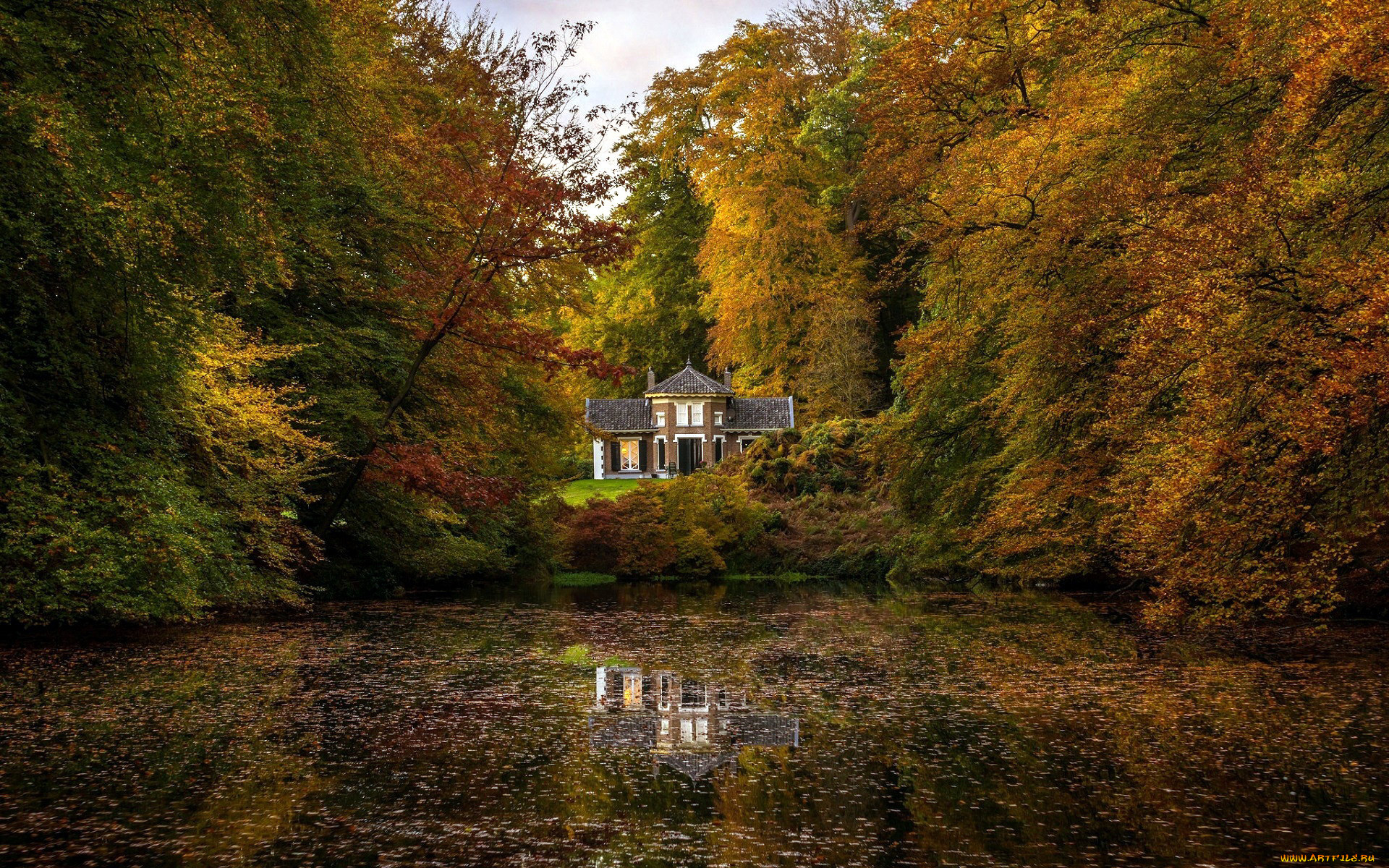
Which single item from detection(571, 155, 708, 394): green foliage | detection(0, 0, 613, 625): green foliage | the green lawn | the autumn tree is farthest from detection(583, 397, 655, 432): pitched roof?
detection(0, 0, 613, 625): green foliage

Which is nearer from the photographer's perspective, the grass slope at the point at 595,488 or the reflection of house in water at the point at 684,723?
the reflection of house in water at the point at 684,723

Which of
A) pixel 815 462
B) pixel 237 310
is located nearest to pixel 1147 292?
pixel 237 310

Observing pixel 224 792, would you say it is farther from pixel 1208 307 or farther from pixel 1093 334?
pixel 1093 334

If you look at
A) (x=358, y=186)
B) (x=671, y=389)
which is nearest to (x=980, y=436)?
(x=358, y=186)

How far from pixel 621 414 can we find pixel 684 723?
5092 cm

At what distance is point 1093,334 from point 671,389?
39.7 meters

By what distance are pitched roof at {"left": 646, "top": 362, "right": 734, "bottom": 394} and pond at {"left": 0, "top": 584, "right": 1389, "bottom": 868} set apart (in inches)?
1690

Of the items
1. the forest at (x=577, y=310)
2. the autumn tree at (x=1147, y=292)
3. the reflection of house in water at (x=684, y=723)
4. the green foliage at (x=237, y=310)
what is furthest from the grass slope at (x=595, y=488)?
the reflection of house in water at (x=684, y=723)

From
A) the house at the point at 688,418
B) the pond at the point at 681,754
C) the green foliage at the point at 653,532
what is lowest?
the pond at the point at 681,754

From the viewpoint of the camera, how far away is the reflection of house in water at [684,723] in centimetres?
804

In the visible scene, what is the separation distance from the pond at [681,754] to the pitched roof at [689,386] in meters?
42.9

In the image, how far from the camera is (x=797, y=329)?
161ft

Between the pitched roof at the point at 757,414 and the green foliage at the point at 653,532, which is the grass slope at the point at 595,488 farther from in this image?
the green foliage at the point at 653,532

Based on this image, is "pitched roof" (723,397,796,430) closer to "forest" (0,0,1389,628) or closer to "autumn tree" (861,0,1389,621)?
"forest" (0,0,1389,628)
